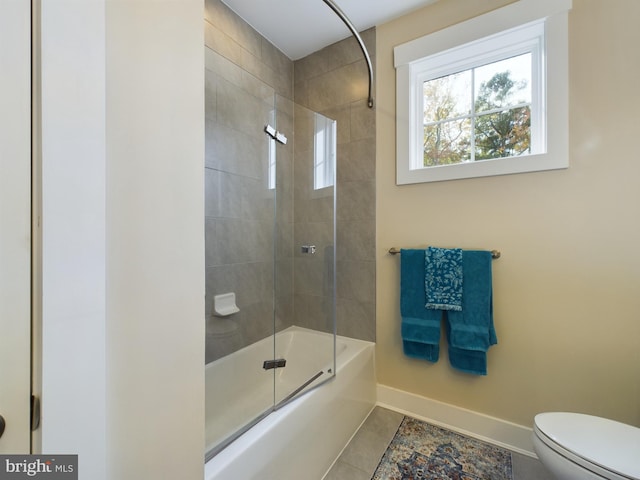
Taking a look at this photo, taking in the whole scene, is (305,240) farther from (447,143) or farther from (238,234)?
(447,143)

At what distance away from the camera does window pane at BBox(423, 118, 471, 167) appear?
1.69 metres

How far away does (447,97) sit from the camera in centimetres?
175

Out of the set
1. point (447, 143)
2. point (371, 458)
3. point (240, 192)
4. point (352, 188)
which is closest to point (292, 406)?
point (371, 458)

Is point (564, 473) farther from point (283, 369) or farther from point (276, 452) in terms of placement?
point (283, 369)

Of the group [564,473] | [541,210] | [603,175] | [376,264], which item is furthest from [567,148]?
[564,473]

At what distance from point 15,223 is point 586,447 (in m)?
1.73

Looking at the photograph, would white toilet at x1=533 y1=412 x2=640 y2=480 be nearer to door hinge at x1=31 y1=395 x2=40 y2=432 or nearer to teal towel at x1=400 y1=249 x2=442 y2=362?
teal towel at x1=400 y1=249 x2=442 y2=362

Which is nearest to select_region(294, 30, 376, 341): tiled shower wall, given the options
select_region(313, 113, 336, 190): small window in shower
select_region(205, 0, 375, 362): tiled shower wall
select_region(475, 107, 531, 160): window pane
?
select_region(205, 0, 375, 362): tiled shower wall

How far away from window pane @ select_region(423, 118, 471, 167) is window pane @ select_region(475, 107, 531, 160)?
0.06 m

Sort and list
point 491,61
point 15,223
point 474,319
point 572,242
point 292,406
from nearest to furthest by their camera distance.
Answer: point 15,223 → point 292,406 → point 572,242 → point 474,319 → point 491,61

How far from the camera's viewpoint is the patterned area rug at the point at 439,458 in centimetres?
129

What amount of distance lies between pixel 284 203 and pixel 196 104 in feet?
3.58

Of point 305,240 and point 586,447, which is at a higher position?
point 305,240

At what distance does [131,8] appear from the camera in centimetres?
52
